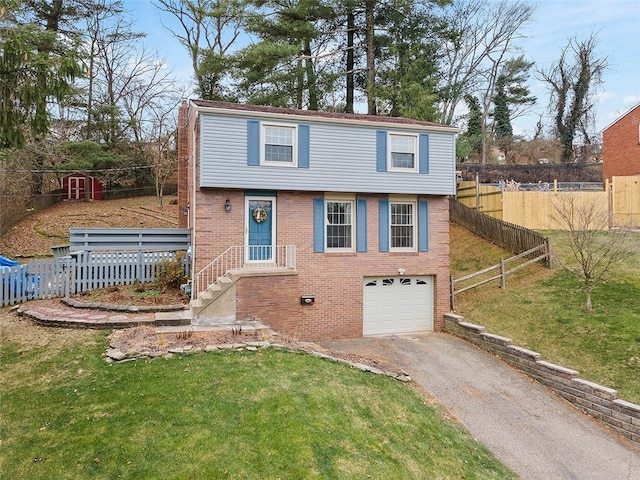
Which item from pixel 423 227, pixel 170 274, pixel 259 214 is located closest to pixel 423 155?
pixel 423 227

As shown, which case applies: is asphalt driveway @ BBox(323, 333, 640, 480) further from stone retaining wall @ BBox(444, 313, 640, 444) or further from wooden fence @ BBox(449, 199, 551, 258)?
wooden fence @ BBox(449, 199, 551, 258)

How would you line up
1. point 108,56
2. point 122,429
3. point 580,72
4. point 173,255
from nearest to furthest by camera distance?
point 122,429 → point 173,255 → point 108,56 → point 580,72

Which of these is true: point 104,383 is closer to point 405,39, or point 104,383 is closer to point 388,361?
point 388,361

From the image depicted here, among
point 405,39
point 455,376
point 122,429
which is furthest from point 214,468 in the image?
point 405,39

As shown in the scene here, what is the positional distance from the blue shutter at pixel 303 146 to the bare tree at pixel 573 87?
114 feet

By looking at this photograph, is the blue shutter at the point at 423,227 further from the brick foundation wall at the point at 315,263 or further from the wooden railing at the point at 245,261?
the wooden railing at the point at 245,261

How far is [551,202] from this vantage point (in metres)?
19.0

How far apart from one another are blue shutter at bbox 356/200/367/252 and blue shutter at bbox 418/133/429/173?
223 cm

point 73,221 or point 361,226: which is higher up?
point 73,221

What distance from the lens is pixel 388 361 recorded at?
33.4 ft

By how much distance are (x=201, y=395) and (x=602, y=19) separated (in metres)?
40.9

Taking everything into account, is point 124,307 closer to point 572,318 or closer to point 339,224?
point 339,224

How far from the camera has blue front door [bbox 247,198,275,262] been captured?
11.8 metres

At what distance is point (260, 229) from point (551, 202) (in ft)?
47.3
